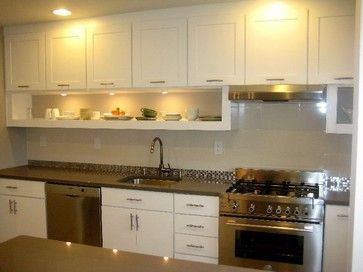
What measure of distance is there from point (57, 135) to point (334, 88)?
9.93 ft

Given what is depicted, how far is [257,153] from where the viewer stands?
342 centimetres

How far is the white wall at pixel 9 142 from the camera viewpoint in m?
4.02

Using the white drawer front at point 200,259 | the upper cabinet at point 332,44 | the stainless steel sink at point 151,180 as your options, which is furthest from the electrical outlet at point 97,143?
the upper cabinet at point 332,44

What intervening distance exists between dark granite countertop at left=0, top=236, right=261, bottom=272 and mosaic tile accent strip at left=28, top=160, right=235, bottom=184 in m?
1.88

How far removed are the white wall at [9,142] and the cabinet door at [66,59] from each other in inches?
24.9

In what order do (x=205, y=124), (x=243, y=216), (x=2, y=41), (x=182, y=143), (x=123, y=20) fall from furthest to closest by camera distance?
(x=2, y=41), (x=182, y=143), (x=123, y=20), (x=205, y=124), (x=243, y=216)

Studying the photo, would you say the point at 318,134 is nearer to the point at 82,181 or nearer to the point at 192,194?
the point at 192,194

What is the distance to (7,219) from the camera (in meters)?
3.77

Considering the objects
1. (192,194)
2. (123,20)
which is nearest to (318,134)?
(192,194)

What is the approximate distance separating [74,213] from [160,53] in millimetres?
1709

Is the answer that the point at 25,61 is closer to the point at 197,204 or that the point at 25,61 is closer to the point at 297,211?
the point at 197,204

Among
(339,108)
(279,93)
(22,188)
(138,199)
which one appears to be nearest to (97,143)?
(22,188)

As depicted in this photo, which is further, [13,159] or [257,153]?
[13,159]

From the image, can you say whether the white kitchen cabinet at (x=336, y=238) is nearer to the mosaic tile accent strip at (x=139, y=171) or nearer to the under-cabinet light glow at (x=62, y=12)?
the mosaic tile accent strip at (x=139, y=171)
